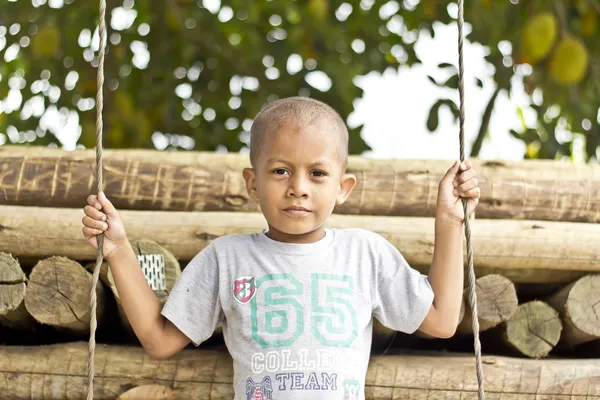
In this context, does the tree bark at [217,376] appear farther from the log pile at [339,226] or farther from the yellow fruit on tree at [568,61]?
the yellow fruit on tree at [568,61]

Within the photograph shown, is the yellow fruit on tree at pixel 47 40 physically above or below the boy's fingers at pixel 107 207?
above

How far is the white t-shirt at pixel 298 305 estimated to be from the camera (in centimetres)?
168

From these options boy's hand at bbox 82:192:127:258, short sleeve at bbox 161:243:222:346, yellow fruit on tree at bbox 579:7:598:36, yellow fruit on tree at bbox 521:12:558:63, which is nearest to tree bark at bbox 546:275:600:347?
short sleeve at bbox 161:243:222:346

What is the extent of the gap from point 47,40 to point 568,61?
2.61 meters

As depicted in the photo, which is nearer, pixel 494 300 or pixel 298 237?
pixel 298 237

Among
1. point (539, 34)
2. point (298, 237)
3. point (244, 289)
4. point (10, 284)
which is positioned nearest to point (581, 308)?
point (298, 237)

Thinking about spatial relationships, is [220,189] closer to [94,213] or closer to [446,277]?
[94,213]

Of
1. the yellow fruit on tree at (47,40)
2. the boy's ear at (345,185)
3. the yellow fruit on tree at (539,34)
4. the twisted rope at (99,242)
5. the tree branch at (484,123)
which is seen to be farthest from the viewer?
the tree branch at (484,123)

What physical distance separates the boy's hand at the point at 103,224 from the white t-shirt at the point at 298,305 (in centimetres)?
16

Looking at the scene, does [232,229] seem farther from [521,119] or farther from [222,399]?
[521,119]

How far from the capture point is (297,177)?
171cm

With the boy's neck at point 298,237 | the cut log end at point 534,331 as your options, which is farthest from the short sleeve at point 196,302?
the cut log end at point 534,331

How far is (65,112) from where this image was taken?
481cm

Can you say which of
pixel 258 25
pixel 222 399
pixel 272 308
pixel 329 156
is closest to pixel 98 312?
pixel 222 399
